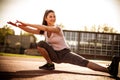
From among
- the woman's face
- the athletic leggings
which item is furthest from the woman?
the woman's face

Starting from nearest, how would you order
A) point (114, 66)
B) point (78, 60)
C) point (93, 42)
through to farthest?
point (114, 66) → point (78, 60) → point (93, 42)

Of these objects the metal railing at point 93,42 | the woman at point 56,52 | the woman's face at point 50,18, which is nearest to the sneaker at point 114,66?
the woman at point 56,52

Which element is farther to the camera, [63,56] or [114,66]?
[63,56]

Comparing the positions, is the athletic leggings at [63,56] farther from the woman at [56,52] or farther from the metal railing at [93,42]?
the metal railing at [93,42]

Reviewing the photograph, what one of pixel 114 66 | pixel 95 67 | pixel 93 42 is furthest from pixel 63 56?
pixel 93 42

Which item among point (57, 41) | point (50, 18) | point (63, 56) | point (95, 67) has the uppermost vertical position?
point (50, 18)

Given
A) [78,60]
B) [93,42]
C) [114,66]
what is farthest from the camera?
[93,42]

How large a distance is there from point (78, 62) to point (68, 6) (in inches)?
28.4

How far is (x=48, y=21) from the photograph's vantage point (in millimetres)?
1988

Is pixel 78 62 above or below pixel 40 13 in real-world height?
below

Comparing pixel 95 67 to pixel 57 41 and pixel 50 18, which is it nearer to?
pixel 57 41

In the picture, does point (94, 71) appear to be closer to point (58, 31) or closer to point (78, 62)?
point (78, 62)

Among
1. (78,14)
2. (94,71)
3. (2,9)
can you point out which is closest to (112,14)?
(78,14)

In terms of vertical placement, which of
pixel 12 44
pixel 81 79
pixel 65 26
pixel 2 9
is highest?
pixel 2 9
